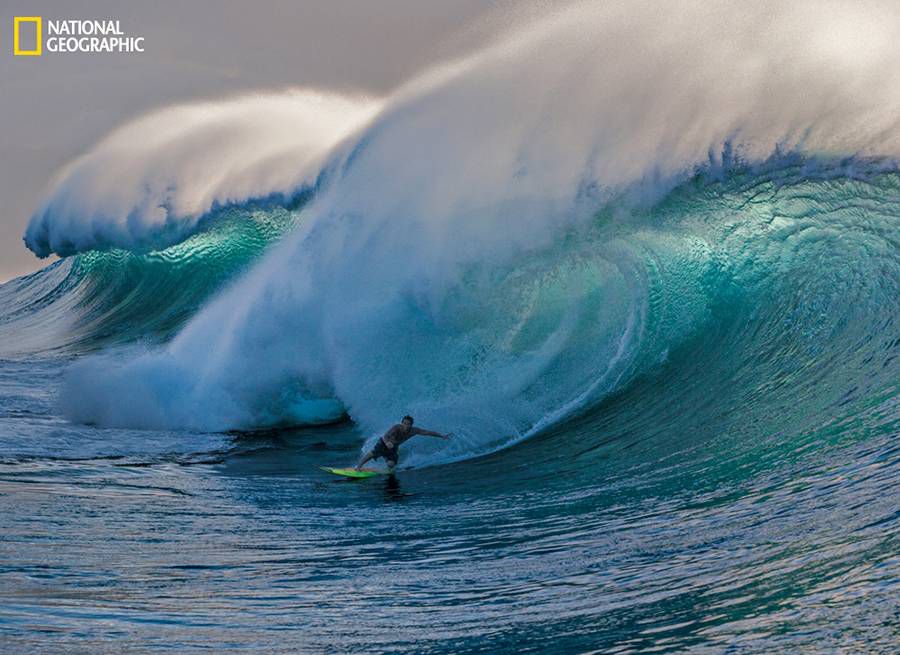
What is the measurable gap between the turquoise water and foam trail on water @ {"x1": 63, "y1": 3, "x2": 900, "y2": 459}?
58 mm

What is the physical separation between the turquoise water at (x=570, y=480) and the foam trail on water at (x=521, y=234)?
58mm

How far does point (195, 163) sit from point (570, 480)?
1523 centimetres

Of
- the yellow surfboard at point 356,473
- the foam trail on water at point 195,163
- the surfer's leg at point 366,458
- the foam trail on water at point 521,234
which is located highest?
the foam trail on water at point 195,163

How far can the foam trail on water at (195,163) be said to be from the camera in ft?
68.0

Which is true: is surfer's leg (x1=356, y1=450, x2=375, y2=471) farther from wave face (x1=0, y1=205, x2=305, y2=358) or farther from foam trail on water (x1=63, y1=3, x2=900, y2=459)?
wave face (x1=0, y1=205, x2=305, y2=358)

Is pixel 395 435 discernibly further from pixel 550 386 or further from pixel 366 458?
pixel 550 386

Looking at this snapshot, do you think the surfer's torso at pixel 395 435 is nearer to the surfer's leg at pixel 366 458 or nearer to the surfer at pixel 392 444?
the surfer at pixel 392 444

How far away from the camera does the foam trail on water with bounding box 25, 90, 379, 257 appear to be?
2072 cm

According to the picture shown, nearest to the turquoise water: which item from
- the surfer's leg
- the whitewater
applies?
the whitewater

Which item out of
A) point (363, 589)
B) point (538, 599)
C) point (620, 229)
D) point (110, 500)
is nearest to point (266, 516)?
point (110, 500)

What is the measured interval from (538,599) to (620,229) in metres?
6.23

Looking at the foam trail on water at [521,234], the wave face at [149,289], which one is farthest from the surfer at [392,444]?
the wave face at [149,289]

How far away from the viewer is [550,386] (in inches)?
384

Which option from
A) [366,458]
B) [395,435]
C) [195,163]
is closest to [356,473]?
[366,458]
